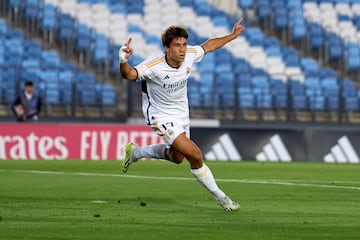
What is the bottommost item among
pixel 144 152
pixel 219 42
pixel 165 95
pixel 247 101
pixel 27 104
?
pixel 247 101

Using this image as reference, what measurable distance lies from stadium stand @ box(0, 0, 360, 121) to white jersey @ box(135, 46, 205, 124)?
589 inches

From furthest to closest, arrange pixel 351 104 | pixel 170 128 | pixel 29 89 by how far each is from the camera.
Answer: pixel 351 104 → pixel 29 89 → pixel 170 128

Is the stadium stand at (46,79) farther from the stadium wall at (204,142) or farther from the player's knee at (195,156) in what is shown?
the player's knee at (195,156)

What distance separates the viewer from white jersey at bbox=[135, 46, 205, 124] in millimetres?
12312

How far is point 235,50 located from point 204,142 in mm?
7800

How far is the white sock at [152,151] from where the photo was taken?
44.2 ft

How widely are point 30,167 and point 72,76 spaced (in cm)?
750

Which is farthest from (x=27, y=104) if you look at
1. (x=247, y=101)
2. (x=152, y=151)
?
(x=152, y=151)

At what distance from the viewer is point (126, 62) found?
11.5 metres

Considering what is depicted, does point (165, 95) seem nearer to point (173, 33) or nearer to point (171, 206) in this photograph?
point (173, 33)

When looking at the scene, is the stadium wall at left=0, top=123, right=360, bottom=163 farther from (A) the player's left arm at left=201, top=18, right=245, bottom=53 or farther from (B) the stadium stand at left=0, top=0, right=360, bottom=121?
(A) the player's left arm at left=201, top=18, right=245, bottom=53

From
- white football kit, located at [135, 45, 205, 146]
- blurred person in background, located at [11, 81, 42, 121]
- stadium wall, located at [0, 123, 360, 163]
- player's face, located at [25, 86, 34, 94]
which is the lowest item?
stadium wall, located at [0, 123, 360, 163]

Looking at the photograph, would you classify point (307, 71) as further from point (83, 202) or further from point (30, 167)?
point (83, 202)

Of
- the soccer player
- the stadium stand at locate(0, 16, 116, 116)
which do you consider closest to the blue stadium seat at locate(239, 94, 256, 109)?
the stadium stand at locate(0, 16, 116, 116)
